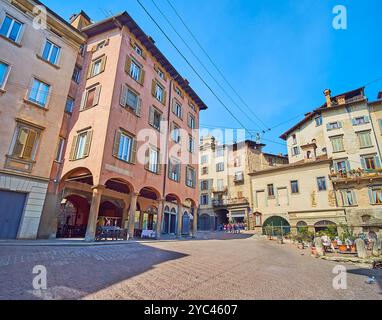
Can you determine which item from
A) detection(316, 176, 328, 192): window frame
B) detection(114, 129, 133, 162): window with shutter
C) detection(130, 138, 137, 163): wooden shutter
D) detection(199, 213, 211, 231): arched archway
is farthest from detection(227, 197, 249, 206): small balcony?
detection(114, 129, 133, 162): window with shutter

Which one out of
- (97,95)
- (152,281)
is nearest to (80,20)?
(97,95)

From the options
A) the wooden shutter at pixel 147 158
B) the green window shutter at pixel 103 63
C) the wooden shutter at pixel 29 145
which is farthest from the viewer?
the wooden shutter at pixel 147 158

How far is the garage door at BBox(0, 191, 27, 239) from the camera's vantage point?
10758 millimetres

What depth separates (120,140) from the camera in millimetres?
13555

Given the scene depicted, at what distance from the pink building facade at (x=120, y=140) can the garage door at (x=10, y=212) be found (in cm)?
129

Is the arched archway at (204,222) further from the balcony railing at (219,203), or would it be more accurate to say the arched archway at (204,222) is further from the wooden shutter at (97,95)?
the wooden shutter at (97,95)

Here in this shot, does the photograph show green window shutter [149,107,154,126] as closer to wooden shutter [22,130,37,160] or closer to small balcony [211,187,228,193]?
wooden shutter [22,130,37,160]

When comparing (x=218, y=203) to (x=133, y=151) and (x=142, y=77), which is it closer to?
(x=133, y=151)

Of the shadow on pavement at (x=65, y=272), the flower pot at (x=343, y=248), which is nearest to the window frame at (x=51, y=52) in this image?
the shadow on pavement at (x=65, y=272)

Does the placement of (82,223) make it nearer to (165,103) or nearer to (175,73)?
(165,103)

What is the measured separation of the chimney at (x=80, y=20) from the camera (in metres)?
17.5

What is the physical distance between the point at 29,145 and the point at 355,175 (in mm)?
30731

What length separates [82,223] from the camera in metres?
16.9
